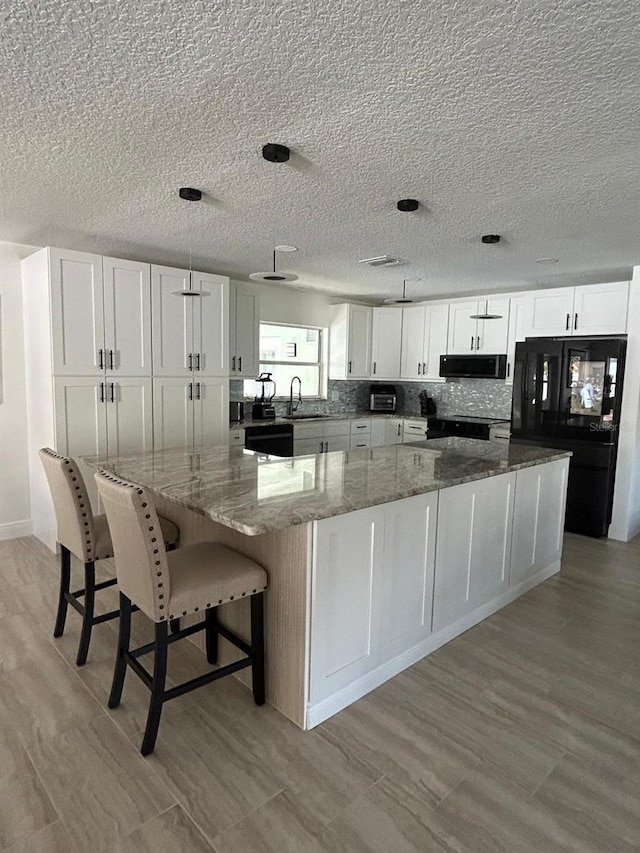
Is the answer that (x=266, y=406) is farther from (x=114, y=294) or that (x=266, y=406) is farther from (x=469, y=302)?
(x=469, y=302)

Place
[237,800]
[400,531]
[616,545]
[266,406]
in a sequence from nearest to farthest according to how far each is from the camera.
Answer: [237,800]
[400,531]
[616,545]
[266,406]

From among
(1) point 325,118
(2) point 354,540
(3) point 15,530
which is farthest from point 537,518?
(3) point 15,530

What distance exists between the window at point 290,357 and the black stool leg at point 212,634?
134 inches

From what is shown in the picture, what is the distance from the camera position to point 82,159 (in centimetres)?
227

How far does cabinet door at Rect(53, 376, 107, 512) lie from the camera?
11.8 ft

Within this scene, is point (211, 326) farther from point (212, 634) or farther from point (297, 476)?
point (212, 634)

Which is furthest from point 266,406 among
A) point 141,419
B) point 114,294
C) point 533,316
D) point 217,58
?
point 217,58

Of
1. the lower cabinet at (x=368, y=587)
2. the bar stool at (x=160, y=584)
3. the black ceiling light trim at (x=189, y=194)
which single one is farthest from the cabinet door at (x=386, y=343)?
the bar stool at (x=160, y=584)

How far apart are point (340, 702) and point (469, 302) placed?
4.54 metres

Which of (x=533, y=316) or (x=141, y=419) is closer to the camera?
(x=141, y=419)

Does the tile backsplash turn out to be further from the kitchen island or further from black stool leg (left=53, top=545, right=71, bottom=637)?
black stool leg (left=53, top=545, right=71, bottom=637)

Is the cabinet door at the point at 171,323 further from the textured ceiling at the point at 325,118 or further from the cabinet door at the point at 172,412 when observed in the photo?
the textured ceiling at the point at 325,118

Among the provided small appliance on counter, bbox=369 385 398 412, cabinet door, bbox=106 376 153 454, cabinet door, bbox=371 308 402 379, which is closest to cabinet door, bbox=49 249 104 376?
cabinet door, bbox=106 376 153 454

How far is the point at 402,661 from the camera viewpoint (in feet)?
7.79
